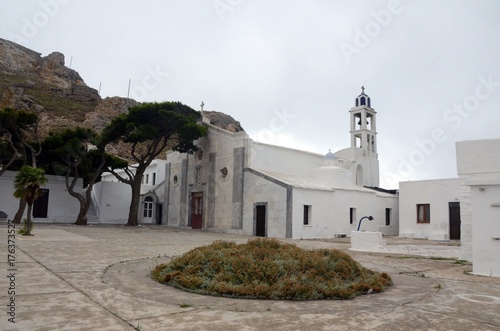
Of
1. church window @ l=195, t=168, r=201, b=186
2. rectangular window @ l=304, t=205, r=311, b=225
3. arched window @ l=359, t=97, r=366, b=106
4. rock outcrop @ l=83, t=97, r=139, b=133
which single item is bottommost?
rectangular window @ l=304, t=205, r=311, b=225

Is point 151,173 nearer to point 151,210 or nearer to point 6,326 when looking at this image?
point 151,210

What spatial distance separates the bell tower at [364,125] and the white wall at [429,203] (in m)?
12.7

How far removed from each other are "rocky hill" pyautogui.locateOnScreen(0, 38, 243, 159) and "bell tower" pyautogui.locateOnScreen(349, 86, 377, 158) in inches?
1477

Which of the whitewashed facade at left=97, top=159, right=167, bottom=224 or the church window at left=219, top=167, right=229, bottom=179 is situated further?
the whitewashed facade at left=97, top=159, right=167, bottom=224

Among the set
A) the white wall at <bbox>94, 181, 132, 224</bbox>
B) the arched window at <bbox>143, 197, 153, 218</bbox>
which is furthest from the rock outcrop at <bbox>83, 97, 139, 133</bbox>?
the arched window at <bbox>143, 197, 153, 218</bbox>

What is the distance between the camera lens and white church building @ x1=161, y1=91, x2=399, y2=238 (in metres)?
25.8

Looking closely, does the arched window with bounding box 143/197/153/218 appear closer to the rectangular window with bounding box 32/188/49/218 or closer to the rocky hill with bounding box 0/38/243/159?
the rectangular window with bounding box 32/188/49/218

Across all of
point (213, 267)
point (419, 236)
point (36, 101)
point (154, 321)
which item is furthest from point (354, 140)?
A: point (36, 101)

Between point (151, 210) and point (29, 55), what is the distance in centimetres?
7552

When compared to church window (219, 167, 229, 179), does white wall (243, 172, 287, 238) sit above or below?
below

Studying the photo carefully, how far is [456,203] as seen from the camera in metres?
26.7

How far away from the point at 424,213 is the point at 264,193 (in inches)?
465

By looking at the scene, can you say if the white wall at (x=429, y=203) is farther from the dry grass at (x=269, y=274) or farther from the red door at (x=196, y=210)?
the dry grass at (x=269, y=274)

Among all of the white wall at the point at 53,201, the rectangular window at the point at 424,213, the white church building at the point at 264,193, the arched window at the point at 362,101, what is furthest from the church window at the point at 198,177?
the arched window at the point at 362,101
